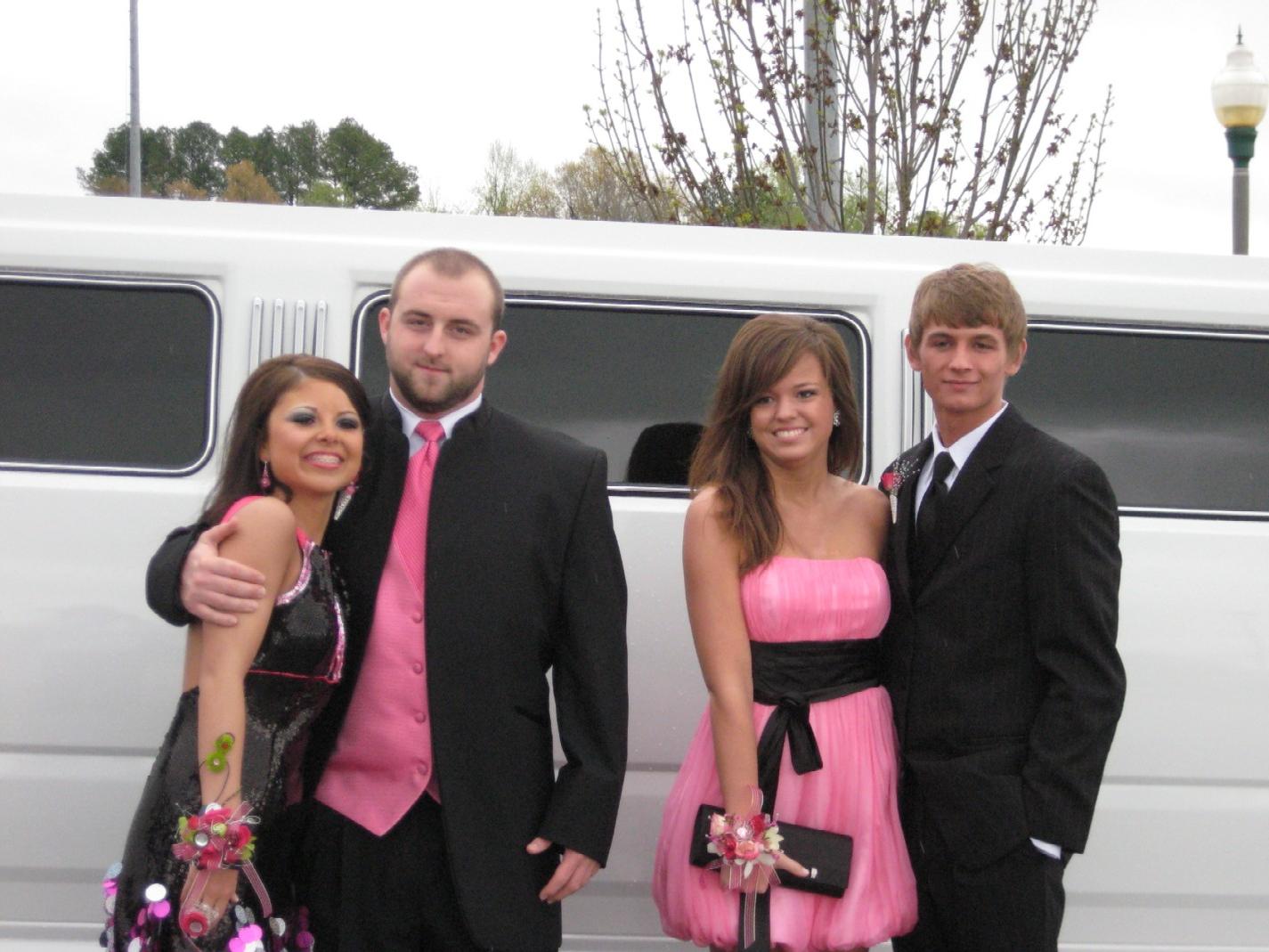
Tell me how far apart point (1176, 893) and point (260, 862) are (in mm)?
2173

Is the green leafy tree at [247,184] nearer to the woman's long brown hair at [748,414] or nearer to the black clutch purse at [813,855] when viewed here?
the woman's long brown hair at [748,414]

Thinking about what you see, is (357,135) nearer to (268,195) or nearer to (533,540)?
(268,195)

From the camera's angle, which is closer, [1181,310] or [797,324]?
[797,324]

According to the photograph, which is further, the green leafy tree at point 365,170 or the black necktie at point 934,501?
the green leafy tree at point 365,170

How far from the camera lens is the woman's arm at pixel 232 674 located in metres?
1.99

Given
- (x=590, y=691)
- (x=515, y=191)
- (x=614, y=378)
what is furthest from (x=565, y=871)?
(x=515, y=191)

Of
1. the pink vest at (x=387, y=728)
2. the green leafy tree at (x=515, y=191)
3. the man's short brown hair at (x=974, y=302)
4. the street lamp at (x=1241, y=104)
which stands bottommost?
the pink vest at (x=387, y=728)

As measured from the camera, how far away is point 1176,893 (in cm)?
304

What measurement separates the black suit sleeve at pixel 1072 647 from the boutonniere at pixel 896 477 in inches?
13.0

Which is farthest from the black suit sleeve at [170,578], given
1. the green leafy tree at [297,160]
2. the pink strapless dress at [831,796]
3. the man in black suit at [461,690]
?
the green leafy tree at [297,160]

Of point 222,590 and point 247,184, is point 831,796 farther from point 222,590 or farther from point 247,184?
point 247,184

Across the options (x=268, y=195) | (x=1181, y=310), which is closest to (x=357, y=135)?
(x=268, y=195)

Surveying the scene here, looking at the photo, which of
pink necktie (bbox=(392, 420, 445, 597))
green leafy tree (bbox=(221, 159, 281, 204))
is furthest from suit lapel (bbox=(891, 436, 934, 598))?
green leafy tree (bbox=(221, 159, 281, 204))

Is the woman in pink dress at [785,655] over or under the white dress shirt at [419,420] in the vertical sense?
under
